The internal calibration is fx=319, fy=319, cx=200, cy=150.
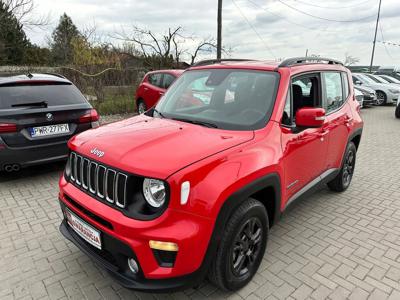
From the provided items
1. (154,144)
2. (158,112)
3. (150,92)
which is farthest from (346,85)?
(150,92)

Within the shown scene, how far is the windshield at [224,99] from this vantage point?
2.90m

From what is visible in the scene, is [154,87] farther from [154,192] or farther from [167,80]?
[154,192]

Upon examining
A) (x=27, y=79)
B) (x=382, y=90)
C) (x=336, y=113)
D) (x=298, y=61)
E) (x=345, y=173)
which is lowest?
(x=345, y=173)

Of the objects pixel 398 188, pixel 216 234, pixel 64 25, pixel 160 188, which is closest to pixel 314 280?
pixel 216 234

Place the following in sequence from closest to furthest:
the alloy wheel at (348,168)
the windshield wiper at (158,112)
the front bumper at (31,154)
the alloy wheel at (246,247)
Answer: the alloy wheel at (246,247)
the windshield wiper at (158,112)
the front bumper at (31,154)
the alloy wheel at (348,168)

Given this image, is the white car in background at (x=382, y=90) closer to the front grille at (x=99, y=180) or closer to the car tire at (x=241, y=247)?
the car tire at (x=241, y=247)

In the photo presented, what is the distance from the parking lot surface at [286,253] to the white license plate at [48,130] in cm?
80

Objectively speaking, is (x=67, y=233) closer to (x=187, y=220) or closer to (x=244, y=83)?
(x=187, y=220)

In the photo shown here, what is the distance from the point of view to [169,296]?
2.58 meters

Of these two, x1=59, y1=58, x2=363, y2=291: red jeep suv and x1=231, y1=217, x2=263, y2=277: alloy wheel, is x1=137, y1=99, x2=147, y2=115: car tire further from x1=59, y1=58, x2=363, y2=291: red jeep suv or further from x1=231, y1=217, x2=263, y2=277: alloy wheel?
x1=231, y1=217, x2=263, y2=277: alloy wheel

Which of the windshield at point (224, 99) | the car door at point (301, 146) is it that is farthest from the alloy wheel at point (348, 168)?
the windshield at point (224, 99)

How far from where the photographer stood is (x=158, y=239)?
6.58 feet

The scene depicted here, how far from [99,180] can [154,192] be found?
522 millimetres

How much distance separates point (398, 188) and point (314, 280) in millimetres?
3162
